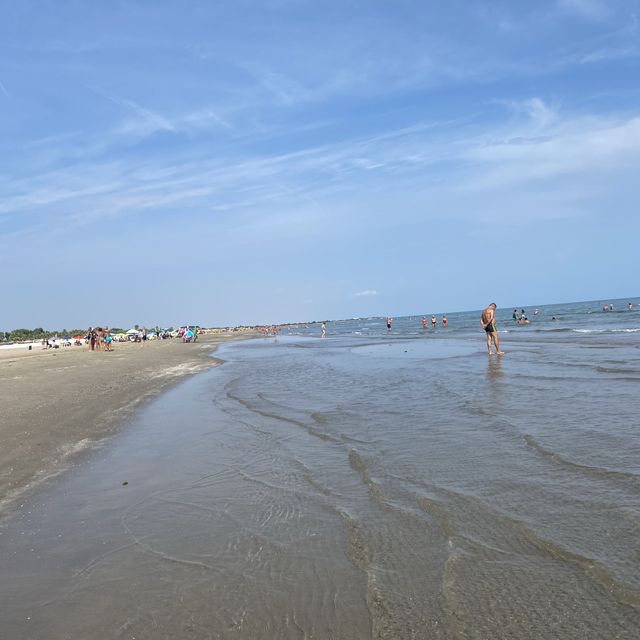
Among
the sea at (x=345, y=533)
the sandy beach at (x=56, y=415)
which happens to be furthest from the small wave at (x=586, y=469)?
the sandy beach at (x=56, y=415)

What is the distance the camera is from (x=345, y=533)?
4668 millimetres

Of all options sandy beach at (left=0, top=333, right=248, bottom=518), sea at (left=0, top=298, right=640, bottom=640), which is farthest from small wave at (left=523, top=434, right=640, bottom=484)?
sandy beach at (left=0, top=333, right=248, bottom=518)

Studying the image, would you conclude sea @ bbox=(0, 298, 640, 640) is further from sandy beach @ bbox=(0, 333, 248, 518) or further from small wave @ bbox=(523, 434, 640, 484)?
sandy beach @ bbox=(0, 333, 248, 518)

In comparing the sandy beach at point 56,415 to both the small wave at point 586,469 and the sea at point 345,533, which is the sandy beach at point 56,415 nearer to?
the sea at point 345,533

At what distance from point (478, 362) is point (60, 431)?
15.5 metres

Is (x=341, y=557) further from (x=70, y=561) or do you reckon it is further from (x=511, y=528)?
(x=70, y=561)

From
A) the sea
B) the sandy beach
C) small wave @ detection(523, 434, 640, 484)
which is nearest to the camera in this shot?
the sea

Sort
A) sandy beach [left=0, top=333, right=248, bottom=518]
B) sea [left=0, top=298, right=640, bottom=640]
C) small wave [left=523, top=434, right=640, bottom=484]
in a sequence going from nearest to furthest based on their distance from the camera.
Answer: sea [left=0, top=298, right=640, bottom=640]
small wave [left=523, top=434, right=640, bottom=484]
sandy beach [left=0, top=333, right=248, bottom=518]

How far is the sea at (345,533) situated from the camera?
131 inches

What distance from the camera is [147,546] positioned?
15.2 feet

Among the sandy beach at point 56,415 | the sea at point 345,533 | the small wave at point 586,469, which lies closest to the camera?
the sea at point 345,533

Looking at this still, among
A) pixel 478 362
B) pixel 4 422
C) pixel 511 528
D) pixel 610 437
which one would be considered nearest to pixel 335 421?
pixel 610 437

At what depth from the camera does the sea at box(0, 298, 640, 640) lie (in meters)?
3.33

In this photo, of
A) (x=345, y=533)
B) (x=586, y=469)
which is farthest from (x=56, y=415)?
(x=586, y=469)
